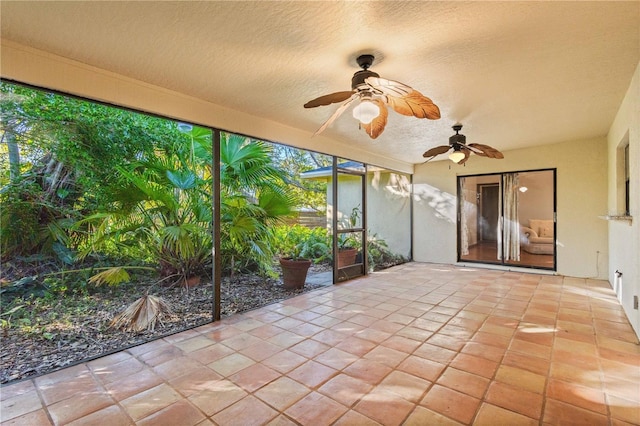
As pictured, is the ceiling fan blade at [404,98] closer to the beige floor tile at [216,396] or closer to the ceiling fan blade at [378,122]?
the ceiling fan blade at [378,122]

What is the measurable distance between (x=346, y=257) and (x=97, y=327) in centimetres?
346

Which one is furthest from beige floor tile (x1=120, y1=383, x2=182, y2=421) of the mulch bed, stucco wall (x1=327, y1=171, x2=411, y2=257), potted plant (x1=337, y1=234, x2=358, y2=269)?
stucco wall (x1=327, y1=171, x2=411, y2=257)

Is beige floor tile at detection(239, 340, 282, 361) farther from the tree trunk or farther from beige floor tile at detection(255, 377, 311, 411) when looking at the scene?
the tree trunk

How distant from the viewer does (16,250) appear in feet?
9.87

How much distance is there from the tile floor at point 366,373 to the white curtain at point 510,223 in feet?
7.92

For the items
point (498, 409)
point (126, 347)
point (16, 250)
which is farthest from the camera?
point (16, 250)

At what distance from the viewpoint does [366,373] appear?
2.11 meters

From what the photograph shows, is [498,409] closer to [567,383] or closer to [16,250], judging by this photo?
[567,383]

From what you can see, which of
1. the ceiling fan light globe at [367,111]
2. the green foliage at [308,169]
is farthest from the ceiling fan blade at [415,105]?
the green foliage at [308,169]

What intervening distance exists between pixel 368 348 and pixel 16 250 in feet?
11.7

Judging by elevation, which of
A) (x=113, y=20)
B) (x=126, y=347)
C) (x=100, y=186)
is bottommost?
(x=126, y=347)

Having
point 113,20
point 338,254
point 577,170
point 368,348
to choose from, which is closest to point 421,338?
point 368,348

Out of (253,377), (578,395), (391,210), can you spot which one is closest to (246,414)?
(253,377)

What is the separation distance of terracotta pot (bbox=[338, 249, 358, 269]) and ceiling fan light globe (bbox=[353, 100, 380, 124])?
10.2 ft
